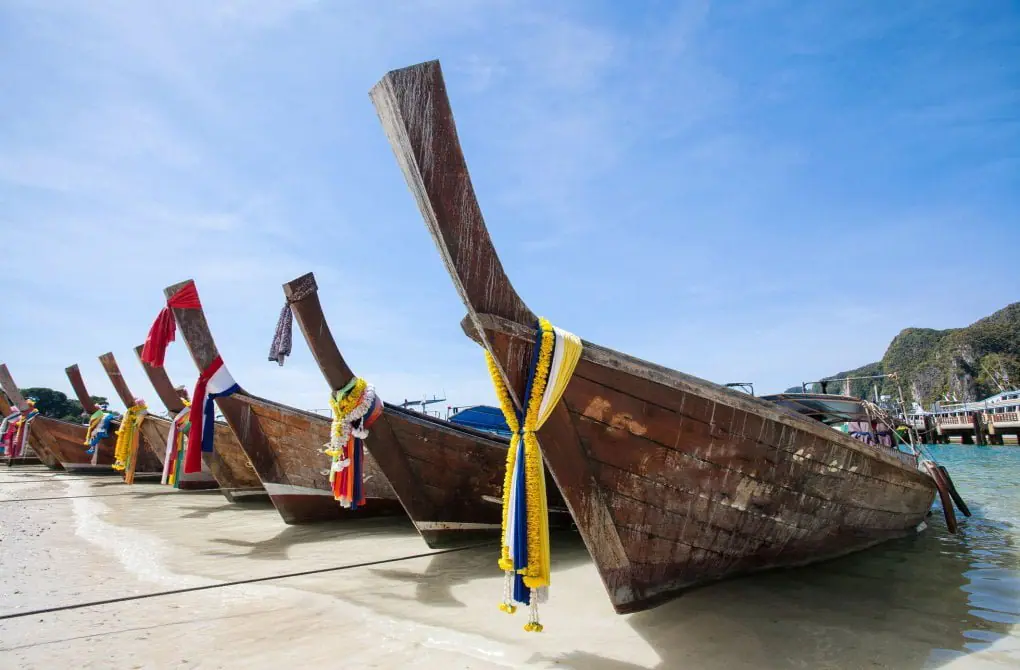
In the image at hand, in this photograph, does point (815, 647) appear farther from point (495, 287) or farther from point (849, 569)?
point (495, 287)

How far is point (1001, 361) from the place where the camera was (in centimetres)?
7394

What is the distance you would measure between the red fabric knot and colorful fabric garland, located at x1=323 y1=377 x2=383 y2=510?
3.16 m

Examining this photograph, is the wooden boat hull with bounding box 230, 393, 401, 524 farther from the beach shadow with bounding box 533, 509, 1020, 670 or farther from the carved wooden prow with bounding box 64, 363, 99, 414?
the carved wooden prow with bounding box 64, 363, 99, 414

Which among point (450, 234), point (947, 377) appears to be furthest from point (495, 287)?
point (947, 377)

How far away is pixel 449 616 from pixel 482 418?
29.3ft

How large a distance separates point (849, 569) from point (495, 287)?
191 inches

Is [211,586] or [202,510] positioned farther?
[202,510]

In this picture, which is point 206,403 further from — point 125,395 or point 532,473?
→ point 125,395

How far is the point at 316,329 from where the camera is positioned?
5.98 m

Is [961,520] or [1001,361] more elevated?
[1001,361]

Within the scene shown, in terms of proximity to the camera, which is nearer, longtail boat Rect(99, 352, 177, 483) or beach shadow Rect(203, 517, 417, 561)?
beach shadow Rect(203, 517, 417, 561)

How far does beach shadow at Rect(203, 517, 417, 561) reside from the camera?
20.6 feet

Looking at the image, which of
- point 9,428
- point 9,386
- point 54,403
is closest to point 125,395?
point 9,386

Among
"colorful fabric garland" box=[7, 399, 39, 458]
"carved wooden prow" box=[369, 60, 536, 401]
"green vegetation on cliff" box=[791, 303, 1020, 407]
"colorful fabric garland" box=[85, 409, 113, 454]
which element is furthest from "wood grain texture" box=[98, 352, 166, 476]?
"green vegetation on cliff" box=[791, 303, 1020, 407]
